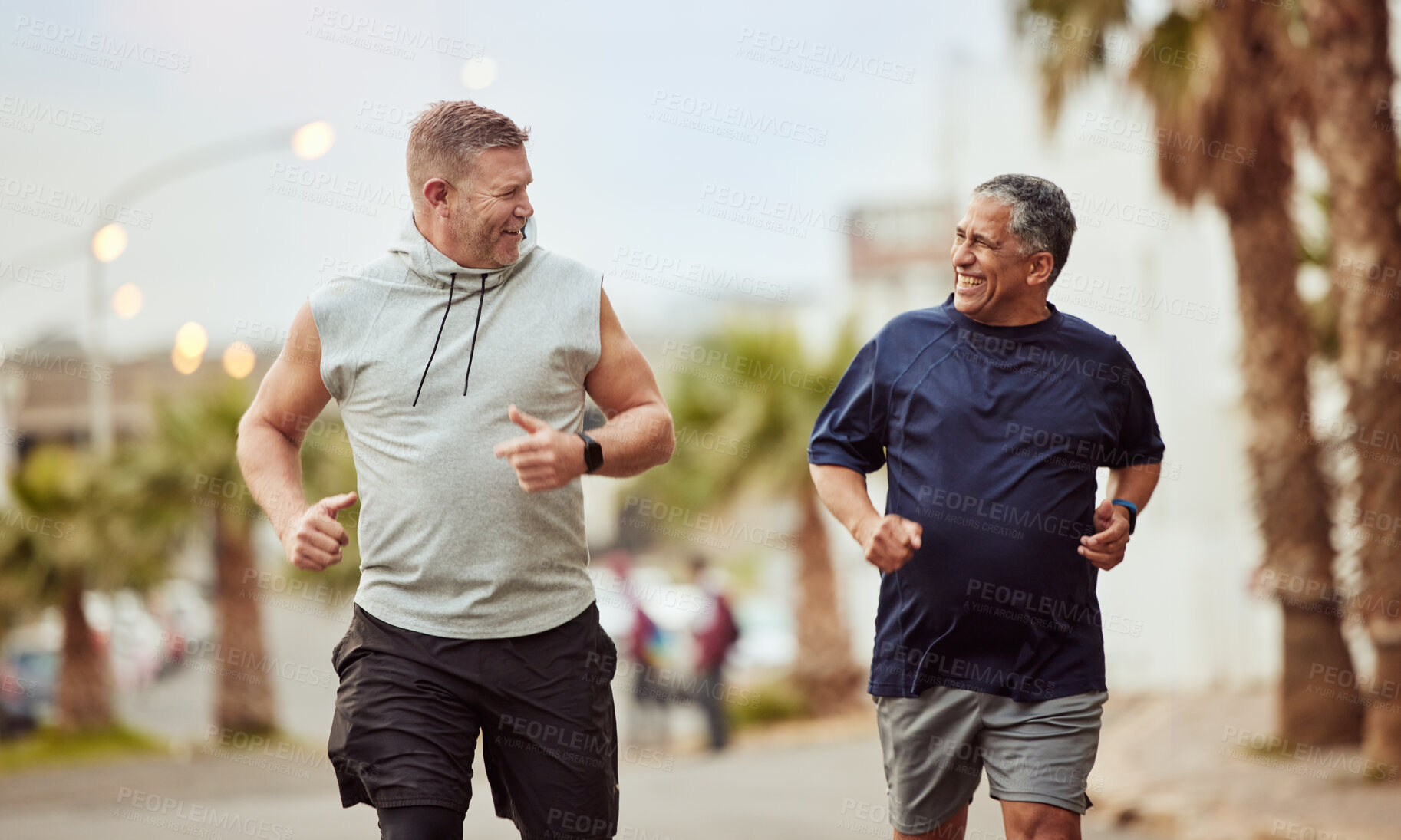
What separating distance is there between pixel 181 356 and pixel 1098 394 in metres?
13.1

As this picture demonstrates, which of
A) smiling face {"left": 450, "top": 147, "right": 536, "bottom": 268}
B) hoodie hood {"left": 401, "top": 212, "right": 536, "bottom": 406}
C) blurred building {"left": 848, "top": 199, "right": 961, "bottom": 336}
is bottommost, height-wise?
hoodie hood {"left": 401, "top": 212, "right": 536, "bottom": 406}

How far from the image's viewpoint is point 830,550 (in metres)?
16.6

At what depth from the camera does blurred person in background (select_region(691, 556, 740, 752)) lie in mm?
13773

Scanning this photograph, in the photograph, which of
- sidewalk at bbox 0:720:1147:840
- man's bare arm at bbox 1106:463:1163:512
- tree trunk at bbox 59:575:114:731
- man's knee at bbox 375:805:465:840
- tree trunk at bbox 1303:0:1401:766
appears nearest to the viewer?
man's knee at bbox 375:805:465:840

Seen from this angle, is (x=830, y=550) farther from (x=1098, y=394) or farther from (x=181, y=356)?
(x=1098, y=394)

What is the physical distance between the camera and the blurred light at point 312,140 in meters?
10.4

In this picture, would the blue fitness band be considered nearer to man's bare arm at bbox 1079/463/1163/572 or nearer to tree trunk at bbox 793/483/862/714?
man's bare arm at bbox 1079/463/1163/572

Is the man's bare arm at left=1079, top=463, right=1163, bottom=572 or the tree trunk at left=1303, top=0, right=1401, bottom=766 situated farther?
the tree trunk at left=1303, top=0, right=1401, bottom=766

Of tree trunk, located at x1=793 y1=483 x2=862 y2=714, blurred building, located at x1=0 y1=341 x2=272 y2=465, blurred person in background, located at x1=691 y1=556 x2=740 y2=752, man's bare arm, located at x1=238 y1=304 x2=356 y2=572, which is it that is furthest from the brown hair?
tree trunk, located at x1=793 y1=483 x2=862 y2=714

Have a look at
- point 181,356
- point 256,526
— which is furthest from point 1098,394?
point 256,526

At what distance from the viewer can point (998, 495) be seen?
10.7 feet

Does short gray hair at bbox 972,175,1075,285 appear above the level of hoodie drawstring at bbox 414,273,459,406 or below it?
above

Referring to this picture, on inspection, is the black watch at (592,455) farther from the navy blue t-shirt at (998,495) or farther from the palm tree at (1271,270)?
the palm tree at (1271,270)

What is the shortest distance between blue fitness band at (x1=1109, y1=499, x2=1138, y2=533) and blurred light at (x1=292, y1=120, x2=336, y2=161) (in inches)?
321
